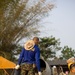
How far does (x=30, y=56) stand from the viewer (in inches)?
299

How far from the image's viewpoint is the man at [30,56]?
7570mm

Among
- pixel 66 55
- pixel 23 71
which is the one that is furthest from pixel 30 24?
pixel 66 55

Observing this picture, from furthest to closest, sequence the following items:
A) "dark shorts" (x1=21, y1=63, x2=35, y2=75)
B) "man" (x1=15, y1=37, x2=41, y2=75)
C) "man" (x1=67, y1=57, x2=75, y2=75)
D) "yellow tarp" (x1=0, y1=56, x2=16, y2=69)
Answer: "yellow tarp" (x1=0, y1=56, x2=16, y2=69) < "dark shorts" (x1=21, y1=63, x2=35, y2=75) < "man" (x1=15, y1=37, x2=41, y2=75) < "man" (x1=67, y1=57, x2=75, y2=75)

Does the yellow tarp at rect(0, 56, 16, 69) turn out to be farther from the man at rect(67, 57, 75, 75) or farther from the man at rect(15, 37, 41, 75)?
the man at rect(67, 57, 75, 75)

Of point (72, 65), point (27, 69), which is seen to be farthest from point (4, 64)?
point (72, 65)

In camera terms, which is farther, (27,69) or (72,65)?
(27,69)

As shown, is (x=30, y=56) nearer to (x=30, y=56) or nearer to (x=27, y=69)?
(x=30, y=56)

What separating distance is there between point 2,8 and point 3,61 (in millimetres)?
5741

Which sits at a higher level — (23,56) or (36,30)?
(36,30)

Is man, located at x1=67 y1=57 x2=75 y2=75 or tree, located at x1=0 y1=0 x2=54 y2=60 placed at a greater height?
tree, located at x1=0 y1=0 x2=54 y2=60

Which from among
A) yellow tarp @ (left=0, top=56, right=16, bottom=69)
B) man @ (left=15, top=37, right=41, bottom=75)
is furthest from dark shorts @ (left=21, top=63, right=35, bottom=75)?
yellow tarp @ (left=0, top=56, right=16, bottom=69)

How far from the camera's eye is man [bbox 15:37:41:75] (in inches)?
298

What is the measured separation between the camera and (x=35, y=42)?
7.57 metres

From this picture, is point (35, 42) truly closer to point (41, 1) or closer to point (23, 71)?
point (23, 71)
